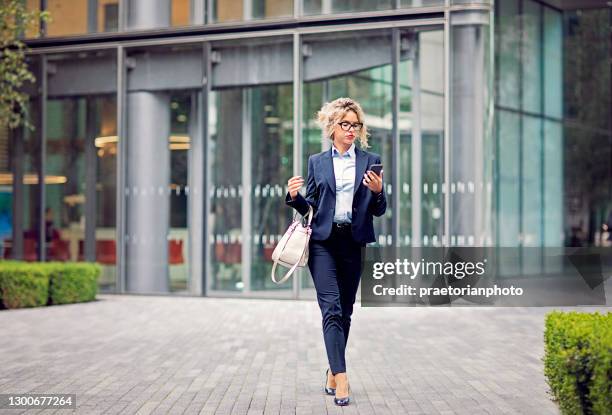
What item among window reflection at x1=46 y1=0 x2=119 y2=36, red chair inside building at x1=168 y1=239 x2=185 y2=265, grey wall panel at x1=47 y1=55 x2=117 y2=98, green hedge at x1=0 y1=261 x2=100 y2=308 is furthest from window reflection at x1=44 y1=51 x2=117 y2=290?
green hedge at x1=0 y1=261 x2=100 y2=308

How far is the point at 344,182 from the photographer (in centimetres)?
668

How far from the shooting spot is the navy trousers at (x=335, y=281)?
6508 millimetres

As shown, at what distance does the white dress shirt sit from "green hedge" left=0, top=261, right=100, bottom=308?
8.32 m

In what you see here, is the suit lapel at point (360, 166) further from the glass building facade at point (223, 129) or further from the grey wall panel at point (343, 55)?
the grey wall panel at point (343, 55)

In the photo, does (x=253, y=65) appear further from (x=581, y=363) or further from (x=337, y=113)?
(x=581, y=363)

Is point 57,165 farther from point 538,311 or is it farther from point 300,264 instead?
point 300,264

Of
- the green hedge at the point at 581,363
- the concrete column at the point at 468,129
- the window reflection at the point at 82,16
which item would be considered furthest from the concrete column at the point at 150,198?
the green hedge at the point at 581,363

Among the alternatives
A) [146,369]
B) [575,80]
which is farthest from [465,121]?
[575,80]

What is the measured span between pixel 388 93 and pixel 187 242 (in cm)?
424

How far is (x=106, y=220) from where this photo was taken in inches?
655

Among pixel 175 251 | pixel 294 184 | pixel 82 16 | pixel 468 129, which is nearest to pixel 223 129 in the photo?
pixel 175 251

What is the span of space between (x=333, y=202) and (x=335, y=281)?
21.5 inches

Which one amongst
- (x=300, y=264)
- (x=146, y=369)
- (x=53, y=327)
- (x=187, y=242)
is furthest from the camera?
(x=187, y=242)

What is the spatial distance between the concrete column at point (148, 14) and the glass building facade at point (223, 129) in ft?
0.10
